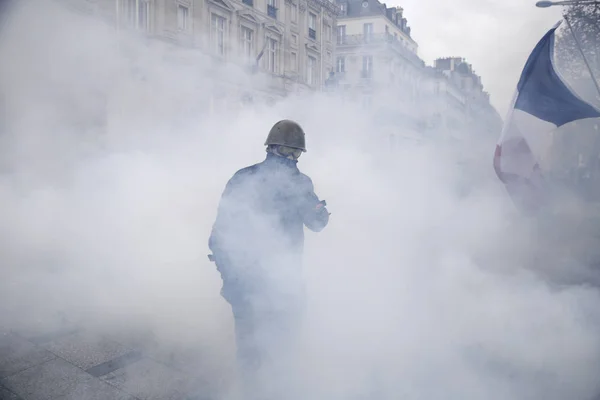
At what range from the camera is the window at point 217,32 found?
37.9ft

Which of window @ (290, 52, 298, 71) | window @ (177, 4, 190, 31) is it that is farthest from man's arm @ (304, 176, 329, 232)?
window @ (290, 52, 298, 71)

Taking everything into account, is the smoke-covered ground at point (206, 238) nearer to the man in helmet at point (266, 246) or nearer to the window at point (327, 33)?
the man in helmet at point (266, 246)

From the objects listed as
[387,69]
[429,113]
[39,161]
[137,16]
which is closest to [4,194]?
[39,161]

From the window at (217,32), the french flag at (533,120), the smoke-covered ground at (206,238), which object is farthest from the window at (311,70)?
the french flag at (533,120)

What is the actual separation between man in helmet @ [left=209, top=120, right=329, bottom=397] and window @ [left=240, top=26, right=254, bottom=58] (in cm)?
1039

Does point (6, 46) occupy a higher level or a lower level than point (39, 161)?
higher

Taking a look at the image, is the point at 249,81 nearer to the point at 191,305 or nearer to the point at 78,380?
the point at 191,305

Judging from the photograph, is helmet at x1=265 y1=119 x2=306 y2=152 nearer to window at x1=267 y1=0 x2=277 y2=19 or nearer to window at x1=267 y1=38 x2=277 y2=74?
window at x1=267 y1=38 x2=277 y2=74

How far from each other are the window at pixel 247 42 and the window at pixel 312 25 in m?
2.47

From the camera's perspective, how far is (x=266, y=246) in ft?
9.94

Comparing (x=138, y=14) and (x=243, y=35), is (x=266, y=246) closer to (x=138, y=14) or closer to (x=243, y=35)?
(x=138, y=14)

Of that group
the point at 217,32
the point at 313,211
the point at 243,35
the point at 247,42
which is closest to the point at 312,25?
the point at 247,42

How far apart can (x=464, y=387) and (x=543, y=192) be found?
11.9 ft

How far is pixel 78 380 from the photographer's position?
2.97m
